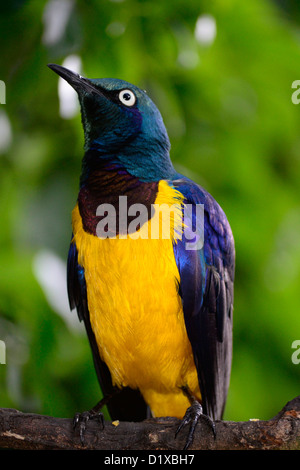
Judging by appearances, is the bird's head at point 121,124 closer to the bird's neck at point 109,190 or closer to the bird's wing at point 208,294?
the bird's neck at point 109,190

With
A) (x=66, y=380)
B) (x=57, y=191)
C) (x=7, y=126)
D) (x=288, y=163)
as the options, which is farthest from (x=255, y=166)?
(x=66, y=380)

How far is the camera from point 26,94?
3.02 metres

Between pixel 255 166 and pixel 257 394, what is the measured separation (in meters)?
1.16

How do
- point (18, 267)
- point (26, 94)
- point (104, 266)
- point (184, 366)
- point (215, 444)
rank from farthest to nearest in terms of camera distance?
point (26, 94)
point (18, 267)
point (184, 366)
point (104, 266)
point (215, 444)

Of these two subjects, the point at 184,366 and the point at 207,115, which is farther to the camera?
the point at 207,115

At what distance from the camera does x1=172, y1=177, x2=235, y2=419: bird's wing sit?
2412 mm

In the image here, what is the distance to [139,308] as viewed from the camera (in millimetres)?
2385

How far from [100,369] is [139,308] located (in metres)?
0.52

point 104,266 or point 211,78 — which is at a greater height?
point 211,78

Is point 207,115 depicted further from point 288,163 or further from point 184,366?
point 184,366
